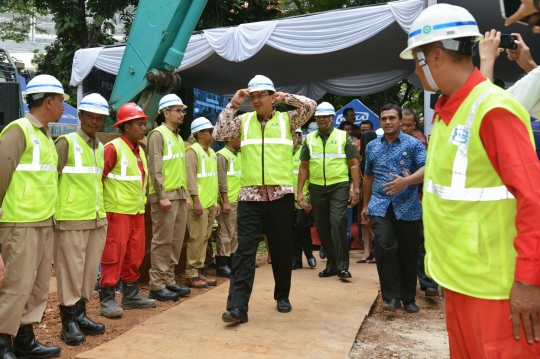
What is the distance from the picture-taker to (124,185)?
5.72m

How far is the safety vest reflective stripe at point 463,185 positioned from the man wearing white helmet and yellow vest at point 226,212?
6137 millimetres

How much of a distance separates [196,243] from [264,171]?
2315 millimetres

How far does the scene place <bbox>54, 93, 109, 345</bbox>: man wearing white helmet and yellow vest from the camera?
4.79 metres

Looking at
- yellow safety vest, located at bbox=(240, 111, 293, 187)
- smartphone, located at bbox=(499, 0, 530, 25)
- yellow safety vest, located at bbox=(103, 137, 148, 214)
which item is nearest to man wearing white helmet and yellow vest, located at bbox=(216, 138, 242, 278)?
yellow safety vest, located at bbox=(103, 137, 148, 214)

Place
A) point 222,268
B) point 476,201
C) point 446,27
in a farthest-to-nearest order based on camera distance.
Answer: point 222,268 < point 446,27 < point 476,201

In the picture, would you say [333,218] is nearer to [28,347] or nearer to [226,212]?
[226,212]

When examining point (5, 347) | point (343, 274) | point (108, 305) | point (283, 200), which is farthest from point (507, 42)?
point (343, 274)

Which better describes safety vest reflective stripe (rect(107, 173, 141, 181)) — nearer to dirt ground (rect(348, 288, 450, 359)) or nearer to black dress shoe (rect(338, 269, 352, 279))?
dirt ground (rect(348, 288, 450, 359))

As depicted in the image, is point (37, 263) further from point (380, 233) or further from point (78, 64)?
point (78, 64)

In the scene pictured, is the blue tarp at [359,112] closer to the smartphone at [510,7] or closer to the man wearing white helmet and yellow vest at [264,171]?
the man wearing white helmet and yellow vest at [264,171]

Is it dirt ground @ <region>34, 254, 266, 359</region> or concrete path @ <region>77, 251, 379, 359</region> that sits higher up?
concrete path @ <region>77, 251, 379, 359</region>

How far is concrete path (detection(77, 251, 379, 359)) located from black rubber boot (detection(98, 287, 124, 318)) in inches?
18.7

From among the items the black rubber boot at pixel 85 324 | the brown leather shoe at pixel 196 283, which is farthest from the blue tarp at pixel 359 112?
the black rubber boot at pixel 85 324

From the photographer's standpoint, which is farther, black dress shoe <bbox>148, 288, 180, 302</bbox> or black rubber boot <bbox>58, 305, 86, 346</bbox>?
black dress shoe <bbox>148, 288, 180, 302</bbox>
